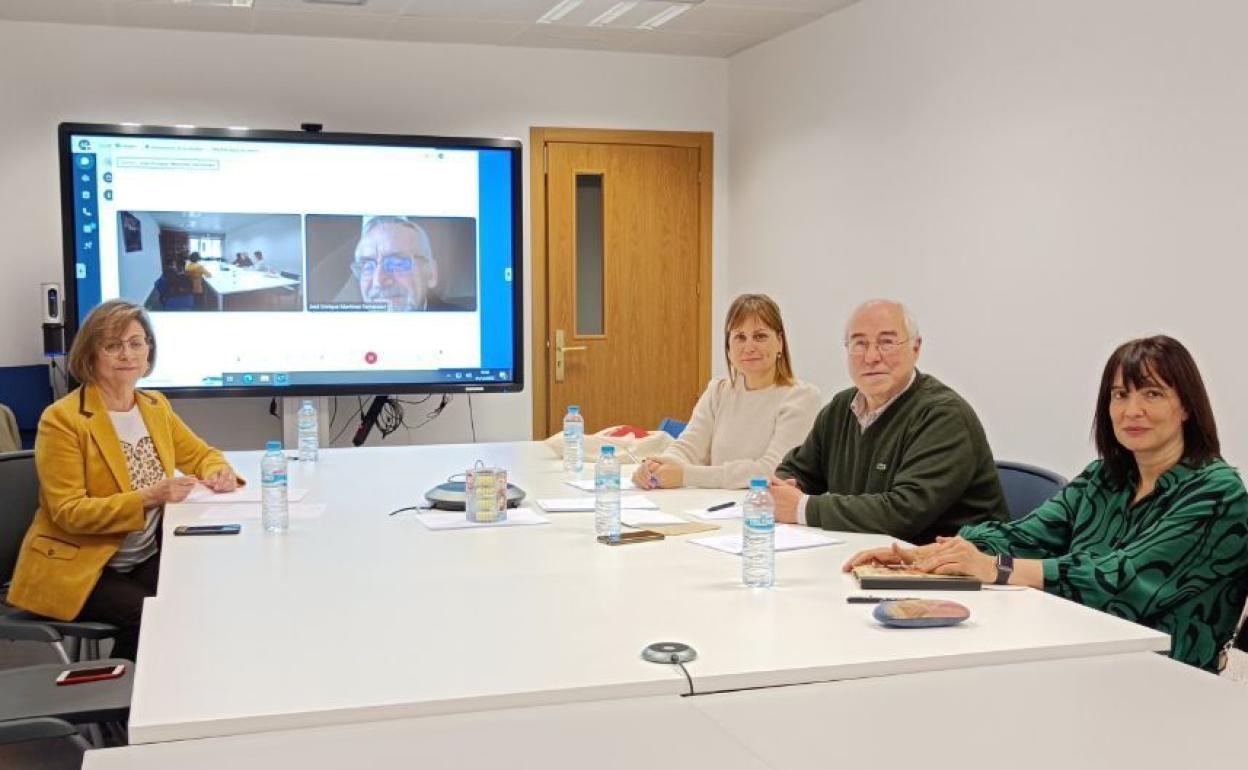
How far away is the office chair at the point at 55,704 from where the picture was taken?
213 cm

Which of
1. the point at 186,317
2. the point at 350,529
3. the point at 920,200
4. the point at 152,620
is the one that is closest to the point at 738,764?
the point at 152,620

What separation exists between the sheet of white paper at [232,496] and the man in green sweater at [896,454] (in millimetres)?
1400

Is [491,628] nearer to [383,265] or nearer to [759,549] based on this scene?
[759,549]

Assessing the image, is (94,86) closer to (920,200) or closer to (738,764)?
(920,200)

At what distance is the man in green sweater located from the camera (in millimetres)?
2848

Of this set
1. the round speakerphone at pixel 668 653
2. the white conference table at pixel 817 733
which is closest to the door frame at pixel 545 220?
the round speakerphone at pixel 668 653

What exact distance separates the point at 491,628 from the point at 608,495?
861 millimetres

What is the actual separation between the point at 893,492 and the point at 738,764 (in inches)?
62.1

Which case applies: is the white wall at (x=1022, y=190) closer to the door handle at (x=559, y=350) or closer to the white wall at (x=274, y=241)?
the door handle at (x=559, y=350)

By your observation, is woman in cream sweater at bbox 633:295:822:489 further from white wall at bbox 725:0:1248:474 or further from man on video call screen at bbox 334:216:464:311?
man on video call screen at bbox 334:216:464:311

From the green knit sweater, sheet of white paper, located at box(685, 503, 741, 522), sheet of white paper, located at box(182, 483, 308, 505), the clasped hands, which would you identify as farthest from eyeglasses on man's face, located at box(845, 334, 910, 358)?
sheet of white paper, located at box(182, 483, 308, 505)

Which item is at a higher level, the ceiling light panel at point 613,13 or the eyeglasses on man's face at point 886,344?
the ceiling light panel at point 613,13

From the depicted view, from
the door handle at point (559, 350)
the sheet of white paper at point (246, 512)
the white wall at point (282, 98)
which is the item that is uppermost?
the white wall at point (282, 98)

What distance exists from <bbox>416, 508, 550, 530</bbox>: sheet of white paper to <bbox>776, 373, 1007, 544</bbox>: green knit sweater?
27.6 inches
